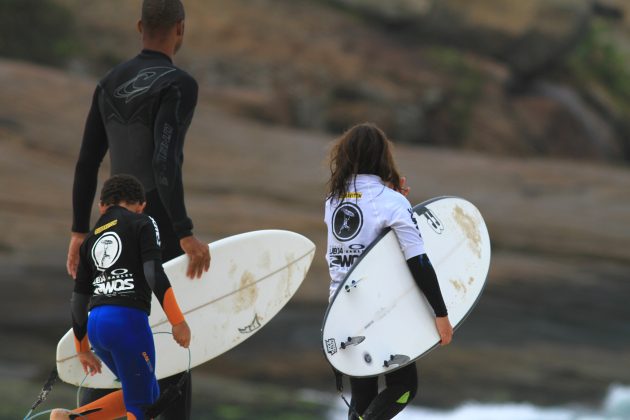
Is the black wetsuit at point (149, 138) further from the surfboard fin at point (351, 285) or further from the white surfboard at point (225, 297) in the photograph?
the surfboard fin at point (351, 285)

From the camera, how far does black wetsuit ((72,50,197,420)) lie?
3510 millimetres

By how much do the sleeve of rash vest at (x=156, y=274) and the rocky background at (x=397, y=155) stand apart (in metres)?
0.96

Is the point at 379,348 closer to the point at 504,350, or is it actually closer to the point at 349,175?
the point at 349,175

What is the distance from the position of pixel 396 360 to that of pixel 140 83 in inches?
51.7

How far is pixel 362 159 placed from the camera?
11.8ft

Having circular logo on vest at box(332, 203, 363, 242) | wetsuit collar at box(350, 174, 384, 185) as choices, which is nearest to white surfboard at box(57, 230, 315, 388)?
circular logo on vest at box(332, 203, 363, 242)

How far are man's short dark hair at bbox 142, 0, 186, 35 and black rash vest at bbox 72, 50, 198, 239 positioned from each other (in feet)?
0.32

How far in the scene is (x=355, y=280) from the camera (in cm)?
364

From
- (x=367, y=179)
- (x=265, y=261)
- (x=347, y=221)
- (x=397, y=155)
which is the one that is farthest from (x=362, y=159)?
(x=397, y=155)

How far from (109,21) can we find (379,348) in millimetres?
11548

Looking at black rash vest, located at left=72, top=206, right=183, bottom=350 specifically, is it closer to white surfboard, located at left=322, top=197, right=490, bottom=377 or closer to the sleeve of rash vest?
the sleeve of rash vest

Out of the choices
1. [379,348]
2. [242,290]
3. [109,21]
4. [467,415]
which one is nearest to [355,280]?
[379,348]

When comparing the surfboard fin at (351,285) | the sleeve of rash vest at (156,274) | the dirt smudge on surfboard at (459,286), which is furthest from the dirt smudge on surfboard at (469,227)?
the sleeve of rash vest at (156,274)

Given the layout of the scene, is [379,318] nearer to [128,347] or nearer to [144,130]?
[128,347]
